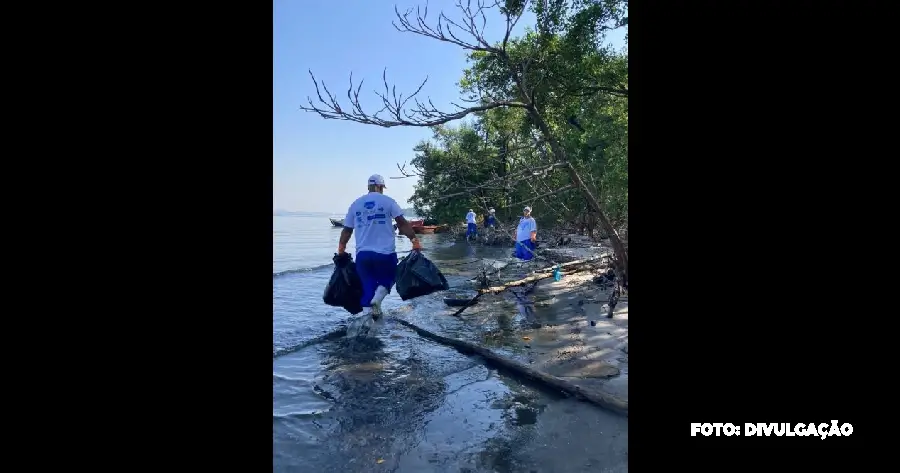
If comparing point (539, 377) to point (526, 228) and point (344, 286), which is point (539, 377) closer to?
point (344, 286)

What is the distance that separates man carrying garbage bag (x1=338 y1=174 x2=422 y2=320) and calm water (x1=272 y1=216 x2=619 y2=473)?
700 mm

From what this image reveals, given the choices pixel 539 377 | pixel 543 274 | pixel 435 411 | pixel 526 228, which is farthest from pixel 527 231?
pixel 435 411

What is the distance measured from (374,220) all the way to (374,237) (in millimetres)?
202

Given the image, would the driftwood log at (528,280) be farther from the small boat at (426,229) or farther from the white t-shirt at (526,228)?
the small boat at (426,229)

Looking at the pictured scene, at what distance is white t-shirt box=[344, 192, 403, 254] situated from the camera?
5.45 meters

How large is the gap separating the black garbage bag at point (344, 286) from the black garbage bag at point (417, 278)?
49cm

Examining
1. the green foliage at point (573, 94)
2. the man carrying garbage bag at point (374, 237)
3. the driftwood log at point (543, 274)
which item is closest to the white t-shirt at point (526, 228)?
the driftwood log at point (543, 274)

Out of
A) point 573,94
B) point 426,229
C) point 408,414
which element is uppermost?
Result: point 573,94

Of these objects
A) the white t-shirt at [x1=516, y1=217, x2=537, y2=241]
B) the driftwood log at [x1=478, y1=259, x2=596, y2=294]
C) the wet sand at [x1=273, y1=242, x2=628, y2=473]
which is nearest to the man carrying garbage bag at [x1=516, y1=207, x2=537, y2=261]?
the white t-shirt at [x1=516, y1=217, x2=537, y2=241]

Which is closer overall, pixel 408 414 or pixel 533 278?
pixel 408 414

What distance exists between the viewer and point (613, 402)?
3092 millimetres

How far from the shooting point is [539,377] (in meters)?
3.63

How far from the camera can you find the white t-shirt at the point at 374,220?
5.45 meters

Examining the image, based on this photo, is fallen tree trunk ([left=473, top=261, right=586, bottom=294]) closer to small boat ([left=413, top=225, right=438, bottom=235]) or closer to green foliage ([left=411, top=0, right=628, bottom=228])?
green foliage ([left=411, top=0, right=628, bottom=228])
